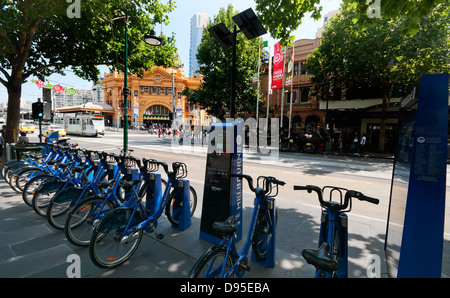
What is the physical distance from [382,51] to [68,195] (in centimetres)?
1892

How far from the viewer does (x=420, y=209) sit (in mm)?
2240

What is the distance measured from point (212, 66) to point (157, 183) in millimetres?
22515

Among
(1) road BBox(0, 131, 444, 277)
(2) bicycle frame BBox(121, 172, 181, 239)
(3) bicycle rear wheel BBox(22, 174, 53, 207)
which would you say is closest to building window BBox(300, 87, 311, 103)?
(1) road BBox(0, 131, 444, 277)

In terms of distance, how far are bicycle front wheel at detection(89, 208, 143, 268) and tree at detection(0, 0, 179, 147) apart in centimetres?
696

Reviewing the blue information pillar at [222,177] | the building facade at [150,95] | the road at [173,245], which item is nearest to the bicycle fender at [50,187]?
the road at [173,245]

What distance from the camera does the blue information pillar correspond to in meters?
3.43

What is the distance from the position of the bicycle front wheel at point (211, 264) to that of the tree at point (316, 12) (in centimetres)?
512

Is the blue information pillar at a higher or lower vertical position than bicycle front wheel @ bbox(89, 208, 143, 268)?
higher

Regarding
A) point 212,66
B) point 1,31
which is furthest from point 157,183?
point 212,66

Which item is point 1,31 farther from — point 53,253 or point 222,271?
point 222,271

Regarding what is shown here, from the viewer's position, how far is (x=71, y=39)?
9922mm

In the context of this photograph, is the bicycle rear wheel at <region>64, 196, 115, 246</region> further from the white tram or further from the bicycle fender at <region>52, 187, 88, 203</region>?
the white tram

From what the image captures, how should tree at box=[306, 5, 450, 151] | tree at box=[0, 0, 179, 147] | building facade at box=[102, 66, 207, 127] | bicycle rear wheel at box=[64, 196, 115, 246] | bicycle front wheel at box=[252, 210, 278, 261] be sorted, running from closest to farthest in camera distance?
bicycle front wheel at box=[252, 210, 278, 261], bicycle rear wheel at box=[64, 196, 115, 246], tree at box=[0, 0, 179, 147], tree at box=[306, 5, 450, 151], building facade at box=[102, 66, 207, 127]

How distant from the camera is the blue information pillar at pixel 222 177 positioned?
343 cm
